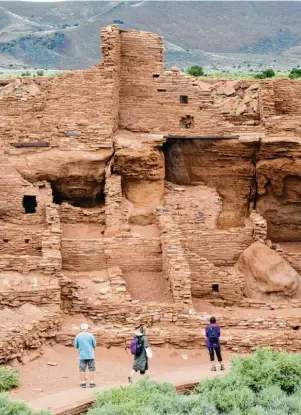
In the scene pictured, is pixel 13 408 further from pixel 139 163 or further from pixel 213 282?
pixel 139 163

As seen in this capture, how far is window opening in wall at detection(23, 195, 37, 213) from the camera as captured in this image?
20969mm

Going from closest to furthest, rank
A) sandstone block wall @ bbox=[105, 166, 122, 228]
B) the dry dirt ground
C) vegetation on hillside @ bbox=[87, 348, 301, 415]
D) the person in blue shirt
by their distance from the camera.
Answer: vegetation on hillside @ bbox=[87, 348, 301, 415], the person in blue shirt, the dry dirt ground, sandstone block wall @ bbox=[105, 166, 122, 228]

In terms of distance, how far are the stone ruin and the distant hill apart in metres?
39.2

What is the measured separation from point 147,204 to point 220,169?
2.85 meters

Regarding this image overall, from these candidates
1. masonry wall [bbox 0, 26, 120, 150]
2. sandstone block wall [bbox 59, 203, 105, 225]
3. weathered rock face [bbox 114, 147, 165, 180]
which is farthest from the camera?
weathered rock face [bbox 114, 147, 165, 180]

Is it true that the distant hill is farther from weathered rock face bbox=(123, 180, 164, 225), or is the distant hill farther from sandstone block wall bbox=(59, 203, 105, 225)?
sandstone block wall bbox=(59, 203, 105, 225)

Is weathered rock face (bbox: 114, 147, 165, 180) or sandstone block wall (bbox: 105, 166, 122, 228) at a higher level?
weathered rock face (bbox: 114, 147, 165, 180)

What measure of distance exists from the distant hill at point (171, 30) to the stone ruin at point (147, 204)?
39.2 metres

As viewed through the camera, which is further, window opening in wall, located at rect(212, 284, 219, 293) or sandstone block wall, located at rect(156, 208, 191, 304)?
window opening in wall, located at rect(212, 284, 219, 293)

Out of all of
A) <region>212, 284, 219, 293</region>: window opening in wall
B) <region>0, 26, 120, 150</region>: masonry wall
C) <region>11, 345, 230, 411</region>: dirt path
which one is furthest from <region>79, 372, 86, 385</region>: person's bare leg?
<region>0, 26, 120, 150</region>: masonry wall

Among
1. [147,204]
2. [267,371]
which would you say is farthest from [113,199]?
[267,371]

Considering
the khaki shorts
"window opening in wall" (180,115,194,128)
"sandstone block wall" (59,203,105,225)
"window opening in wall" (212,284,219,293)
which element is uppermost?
"window opening in wall" (180,115,194,128)

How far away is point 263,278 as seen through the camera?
1986 cm

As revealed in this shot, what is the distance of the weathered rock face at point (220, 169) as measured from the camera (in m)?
Result: 23.0
